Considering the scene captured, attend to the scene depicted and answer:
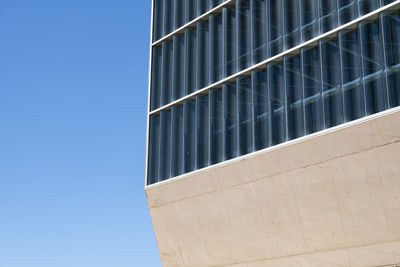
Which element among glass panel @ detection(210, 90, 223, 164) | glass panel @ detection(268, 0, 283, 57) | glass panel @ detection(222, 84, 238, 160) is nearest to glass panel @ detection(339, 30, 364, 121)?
glass panel @ detection(268, 0, 283, 57)

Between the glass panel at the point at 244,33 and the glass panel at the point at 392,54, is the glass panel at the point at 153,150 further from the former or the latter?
the glass panel at the point at 392,54

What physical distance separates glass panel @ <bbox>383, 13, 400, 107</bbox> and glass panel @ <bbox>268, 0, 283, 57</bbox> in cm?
441

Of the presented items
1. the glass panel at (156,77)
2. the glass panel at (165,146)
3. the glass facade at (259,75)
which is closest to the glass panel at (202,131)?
the glass facade at (259,75)

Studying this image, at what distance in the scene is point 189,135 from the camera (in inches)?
1118

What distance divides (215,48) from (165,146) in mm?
4682

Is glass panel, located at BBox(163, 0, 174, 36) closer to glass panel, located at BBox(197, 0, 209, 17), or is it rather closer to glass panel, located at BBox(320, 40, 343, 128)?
glass panel, located at BBox(197, 0, 209, 17)

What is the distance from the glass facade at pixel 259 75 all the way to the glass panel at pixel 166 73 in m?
0.04

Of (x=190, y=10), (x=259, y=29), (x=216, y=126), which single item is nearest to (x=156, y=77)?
(x=190, y=10)

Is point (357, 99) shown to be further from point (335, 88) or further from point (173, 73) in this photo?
point (173, 73)

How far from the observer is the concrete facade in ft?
69.7

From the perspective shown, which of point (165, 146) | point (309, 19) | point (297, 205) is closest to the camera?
point (297, 205)

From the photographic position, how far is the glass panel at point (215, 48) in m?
27.5

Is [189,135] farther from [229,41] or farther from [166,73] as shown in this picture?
[229,41]

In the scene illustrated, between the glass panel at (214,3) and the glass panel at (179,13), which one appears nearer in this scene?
the glass panel at (214,3)
